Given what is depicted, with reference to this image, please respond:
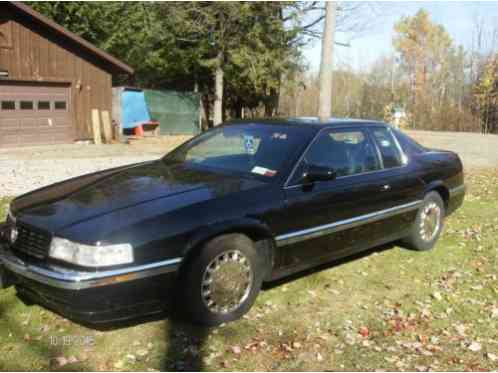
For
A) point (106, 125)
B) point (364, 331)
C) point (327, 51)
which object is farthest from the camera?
point (106, 125)

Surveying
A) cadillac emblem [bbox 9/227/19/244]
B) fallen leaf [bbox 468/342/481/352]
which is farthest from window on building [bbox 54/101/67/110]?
fallen leaf [bbox 468/342/481/352]

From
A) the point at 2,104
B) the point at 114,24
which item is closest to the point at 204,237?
the point at 2,104

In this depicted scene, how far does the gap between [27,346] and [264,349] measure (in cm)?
164

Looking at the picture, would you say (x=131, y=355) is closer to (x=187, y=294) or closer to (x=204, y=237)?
(x=187, y=294)

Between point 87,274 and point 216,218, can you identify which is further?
point 216,218

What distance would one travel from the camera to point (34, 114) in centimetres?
1723

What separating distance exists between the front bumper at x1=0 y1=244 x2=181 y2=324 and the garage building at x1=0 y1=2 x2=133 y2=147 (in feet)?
49.5

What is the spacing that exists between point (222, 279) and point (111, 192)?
111cm

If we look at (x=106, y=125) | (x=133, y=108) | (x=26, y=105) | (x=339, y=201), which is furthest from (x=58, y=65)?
(x=339, y=201)

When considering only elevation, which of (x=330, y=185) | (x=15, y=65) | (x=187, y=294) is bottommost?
(x=187, y=294)

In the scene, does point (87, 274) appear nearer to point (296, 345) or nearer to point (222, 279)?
point (222, 279)

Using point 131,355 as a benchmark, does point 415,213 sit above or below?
above

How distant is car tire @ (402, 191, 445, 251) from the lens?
5520 mm

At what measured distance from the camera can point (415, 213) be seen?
5391 millimetres
